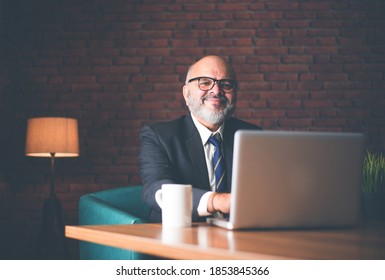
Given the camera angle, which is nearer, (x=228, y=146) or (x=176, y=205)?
(x=176, y=205)

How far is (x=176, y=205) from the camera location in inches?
55.6

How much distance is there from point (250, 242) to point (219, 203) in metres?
0.46

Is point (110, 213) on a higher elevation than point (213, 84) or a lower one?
lower

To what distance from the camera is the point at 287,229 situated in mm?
1273

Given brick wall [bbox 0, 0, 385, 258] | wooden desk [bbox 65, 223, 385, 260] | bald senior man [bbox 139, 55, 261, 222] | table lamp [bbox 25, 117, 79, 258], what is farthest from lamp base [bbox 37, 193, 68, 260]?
wooden desk [bbox 65, 223, 385, 260]

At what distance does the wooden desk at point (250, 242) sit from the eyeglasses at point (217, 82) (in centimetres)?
129

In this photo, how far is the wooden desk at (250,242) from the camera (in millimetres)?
889

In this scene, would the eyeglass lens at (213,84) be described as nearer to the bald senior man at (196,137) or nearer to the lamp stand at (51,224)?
the bald senior man at (196,137)

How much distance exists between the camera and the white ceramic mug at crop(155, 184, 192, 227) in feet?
4.61

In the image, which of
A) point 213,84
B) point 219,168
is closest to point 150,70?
point 213,84

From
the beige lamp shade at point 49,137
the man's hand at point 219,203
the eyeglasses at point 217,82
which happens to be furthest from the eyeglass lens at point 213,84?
the beige lamp shade at point 49,137

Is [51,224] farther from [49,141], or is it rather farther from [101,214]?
[101,214]

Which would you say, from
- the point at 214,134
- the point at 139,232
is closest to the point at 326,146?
the point at 139,232

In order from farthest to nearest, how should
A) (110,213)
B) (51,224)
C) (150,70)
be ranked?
(150,70) < (51,224) < (110,213)
